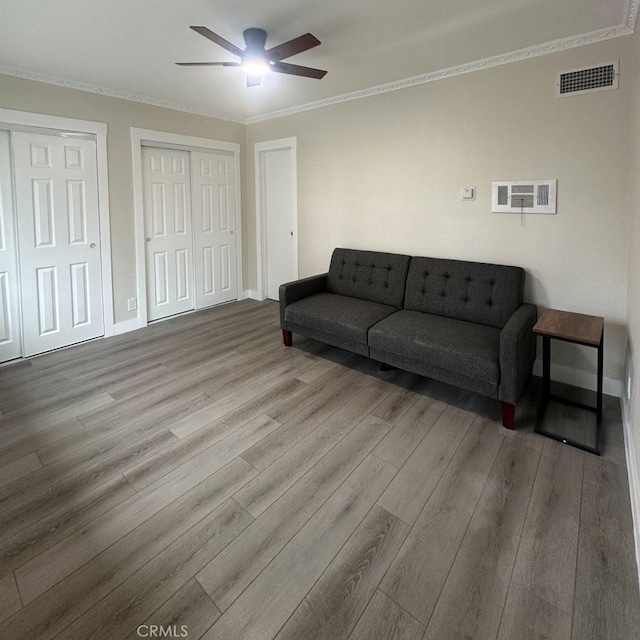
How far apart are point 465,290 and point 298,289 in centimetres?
153

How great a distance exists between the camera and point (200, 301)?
200 inches

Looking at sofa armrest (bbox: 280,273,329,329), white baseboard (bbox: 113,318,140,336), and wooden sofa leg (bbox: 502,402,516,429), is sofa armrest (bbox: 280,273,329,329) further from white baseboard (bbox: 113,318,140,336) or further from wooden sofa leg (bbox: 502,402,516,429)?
wooden sofa leg (bbox: 502,402,516,429)

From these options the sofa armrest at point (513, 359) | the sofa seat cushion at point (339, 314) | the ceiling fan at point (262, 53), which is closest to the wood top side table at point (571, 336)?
the sofa armrest at point (513, 359)

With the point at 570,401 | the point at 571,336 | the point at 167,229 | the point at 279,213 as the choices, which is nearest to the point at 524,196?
the point at 571,336

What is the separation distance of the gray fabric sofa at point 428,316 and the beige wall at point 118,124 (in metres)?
1.83

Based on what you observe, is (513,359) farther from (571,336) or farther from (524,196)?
(524,196)

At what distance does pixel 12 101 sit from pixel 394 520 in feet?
13.8

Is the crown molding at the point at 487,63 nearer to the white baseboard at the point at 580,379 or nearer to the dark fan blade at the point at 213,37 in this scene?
the dark fan blade at the point at 213,37

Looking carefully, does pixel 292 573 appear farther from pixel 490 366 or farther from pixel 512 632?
pixel 490 366

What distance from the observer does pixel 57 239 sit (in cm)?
365

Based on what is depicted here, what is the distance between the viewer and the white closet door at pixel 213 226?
4.82 metres

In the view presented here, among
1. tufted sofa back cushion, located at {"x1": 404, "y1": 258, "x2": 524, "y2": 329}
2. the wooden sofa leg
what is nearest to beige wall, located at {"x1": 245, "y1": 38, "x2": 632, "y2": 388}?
tufted sofa back cushion, located at {"x1": 404, "y1": 258, "x2": 524, "y2": 329}

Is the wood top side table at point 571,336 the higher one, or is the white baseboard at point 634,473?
the wood top side table at point 571,336

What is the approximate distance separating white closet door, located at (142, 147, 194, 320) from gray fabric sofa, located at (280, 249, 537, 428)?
5.71 ft
